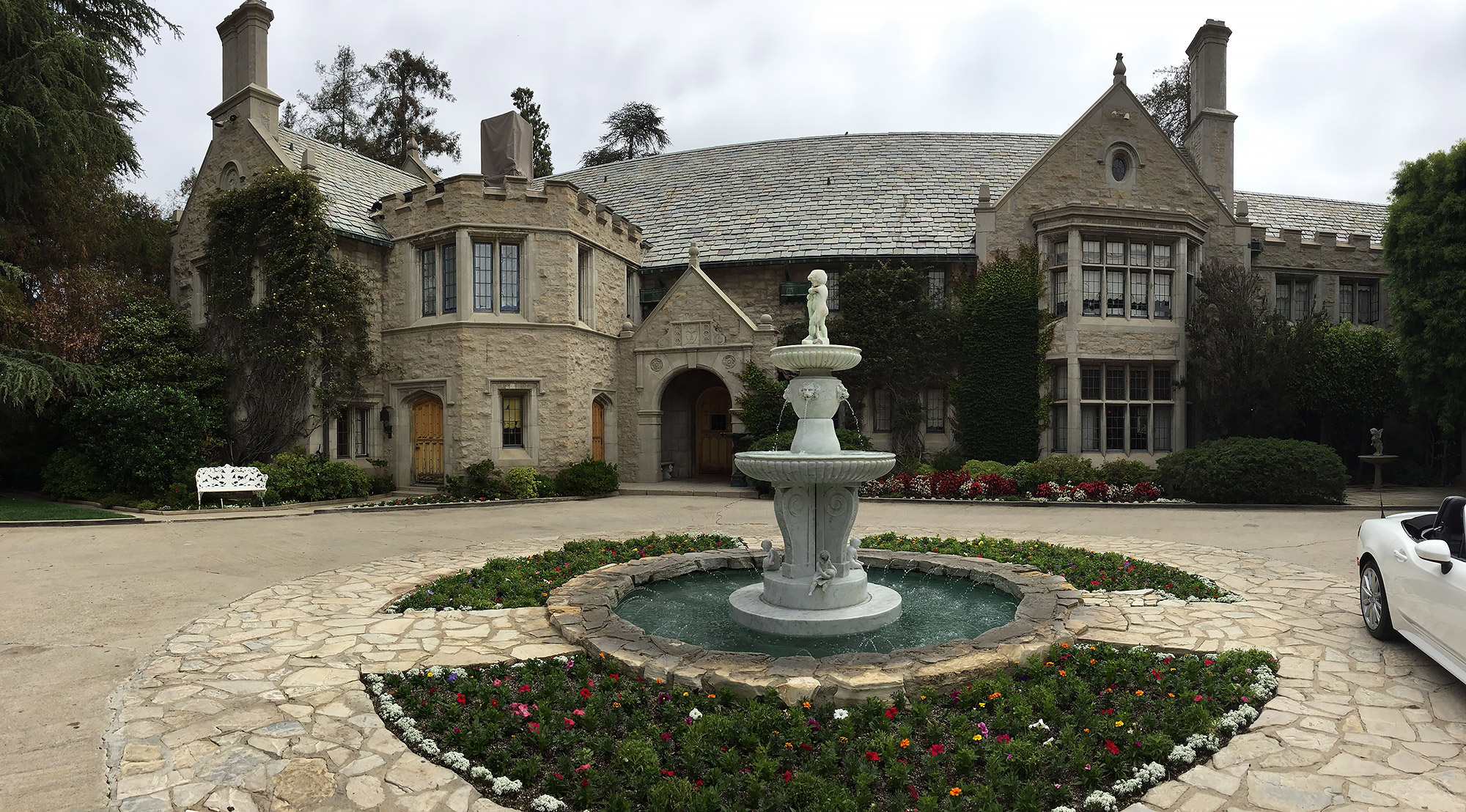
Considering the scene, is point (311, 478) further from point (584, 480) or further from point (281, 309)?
point (584, 480)

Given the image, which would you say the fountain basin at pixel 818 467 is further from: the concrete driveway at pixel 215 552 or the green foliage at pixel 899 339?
the green foliage at pixel 899 339

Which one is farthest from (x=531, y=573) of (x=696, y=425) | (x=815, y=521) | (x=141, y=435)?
(x=696, y=425)

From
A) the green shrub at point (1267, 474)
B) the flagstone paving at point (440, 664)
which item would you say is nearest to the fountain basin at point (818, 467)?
the flagstone paving at point (440, 664)

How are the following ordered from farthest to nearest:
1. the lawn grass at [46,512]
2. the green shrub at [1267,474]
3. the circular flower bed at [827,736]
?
the green shrub at [1267,474] < the lawn grass at [46,512] < the circular flower bed at [827,736]

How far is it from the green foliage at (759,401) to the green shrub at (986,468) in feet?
15.6

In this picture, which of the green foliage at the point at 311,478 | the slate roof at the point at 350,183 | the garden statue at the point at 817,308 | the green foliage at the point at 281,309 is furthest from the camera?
the slate roof at the point at 350,183

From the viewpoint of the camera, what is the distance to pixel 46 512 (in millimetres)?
13938

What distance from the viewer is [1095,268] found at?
19281mm

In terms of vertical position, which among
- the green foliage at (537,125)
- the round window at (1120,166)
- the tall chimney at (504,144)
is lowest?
the round window at (1120,166)

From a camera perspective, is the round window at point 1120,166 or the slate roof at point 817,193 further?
the slate roof at point 817,193

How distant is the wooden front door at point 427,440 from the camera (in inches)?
741

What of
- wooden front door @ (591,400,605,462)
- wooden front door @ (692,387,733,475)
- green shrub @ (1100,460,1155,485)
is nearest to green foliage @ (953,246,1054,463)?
green shrub @ (1100,460,1155,485)

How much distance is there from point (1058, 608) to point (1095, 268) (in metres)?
15.4

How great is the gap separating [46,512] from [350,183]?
11.3m
